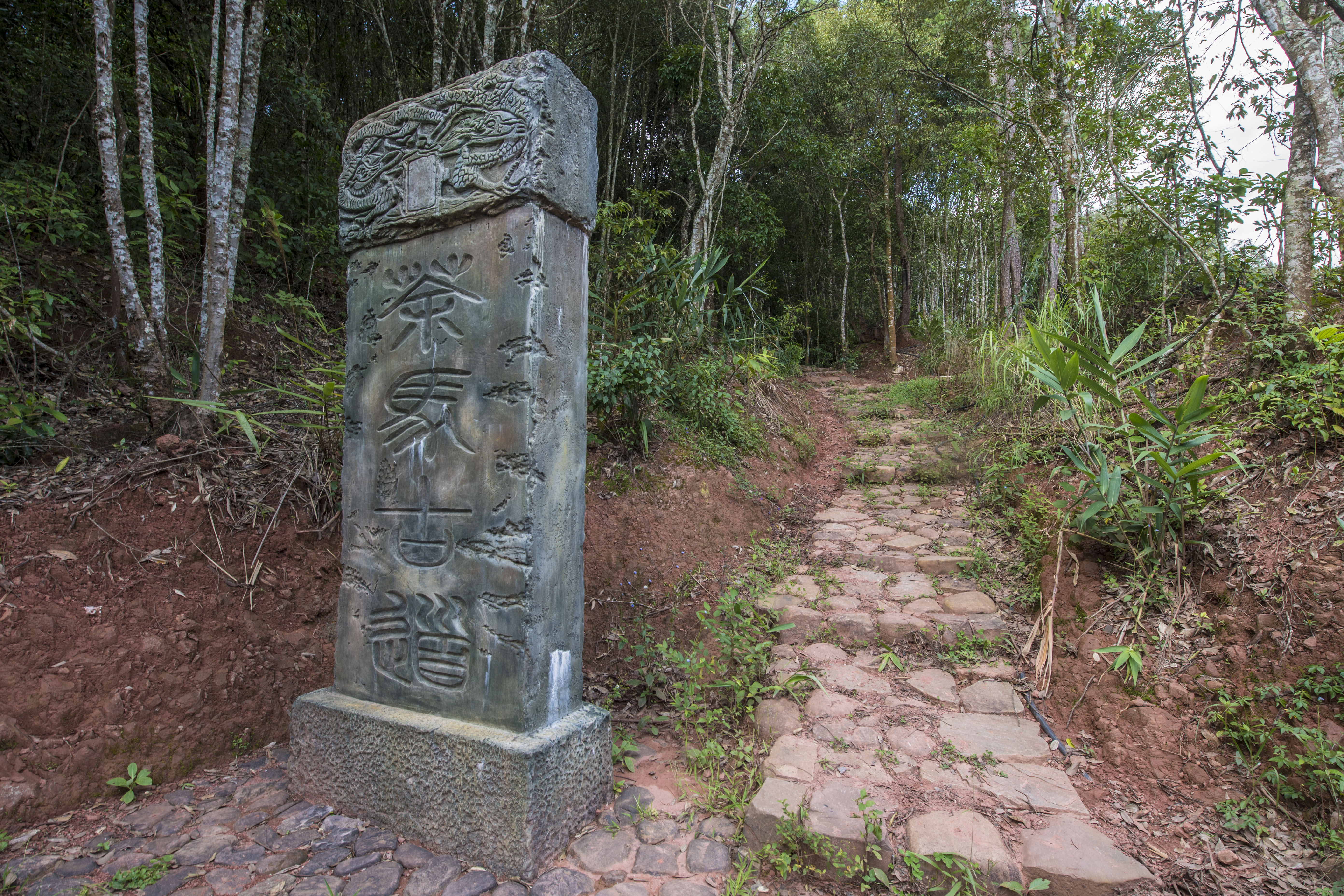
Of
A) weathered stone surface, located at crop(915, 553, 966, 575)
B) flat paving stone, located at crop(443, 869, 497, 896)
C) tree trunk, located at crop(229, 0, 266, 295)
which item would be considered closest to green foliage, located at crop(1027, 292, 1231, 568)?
weathered stone surface, located at crop(915, 553, 966, 575)

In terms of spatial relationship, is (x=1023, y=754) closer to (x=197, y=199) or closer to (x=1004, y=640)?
(x=1004, y=640)

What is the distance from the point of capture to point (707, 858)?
5.51ft

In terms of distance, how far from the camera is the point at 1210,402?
285 centimetres

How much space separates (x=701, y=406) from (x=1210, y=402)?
259 centimetres

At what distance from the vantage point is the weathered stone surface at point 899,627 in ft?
8.55

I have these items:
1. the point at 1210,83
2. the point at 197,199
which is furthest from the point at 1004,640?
the point at 197,199

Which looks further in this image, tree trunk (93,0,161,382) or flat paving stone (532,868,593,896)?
tree trunk (93,0,161,382)

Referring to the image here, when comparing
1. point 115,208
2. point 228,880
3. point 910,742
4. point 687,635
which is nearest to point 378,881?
point 228,880

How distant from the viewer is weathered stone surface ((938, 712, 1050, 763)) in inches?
77.4

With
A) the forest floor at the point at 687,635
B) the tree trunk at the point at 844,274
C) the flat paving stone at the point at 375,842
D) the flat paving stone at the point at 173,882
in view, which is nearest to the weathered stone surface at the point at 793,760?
the forest floor at the point at 687,635

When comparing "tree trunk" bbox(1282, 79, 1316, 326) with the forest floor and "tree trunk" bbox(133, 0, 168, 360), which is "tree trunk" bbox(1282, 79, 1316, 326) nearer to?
the forest floor

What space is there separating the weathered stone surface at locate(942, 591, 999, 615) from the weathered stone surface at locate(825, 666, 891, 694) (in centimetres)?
58

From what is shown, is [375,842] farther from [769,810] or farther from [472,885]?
[769,810]

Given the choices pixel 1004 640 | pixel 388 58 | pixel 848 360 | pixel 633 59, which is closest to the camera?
pixel 1004 640
